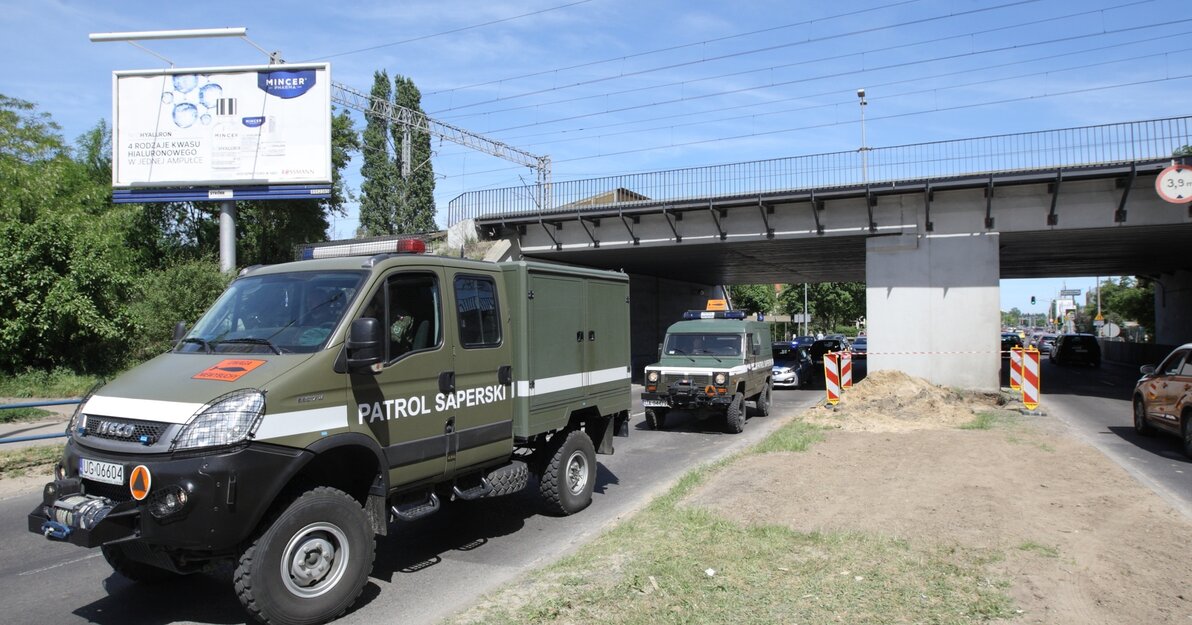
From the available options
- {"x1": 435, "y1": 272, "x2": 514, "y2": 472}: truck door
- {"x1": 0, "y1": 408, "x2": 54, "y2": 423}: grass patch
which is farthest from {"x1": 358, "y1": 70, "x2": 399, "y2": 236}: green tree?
{"x1": 435, "y1": 272, "x2": 514, "y2": 472}: truck door

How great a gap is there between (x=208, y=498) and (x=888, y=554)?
15.9 ft

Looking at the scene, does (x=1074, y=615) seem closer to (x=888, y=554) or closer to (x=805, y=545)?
(x=888, y=554)

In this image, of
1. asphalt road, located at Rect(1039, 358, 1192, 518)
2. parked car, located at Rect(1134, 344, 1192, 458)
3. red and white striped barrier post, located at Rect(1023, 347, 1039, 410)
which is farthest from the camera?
red and white striped barrier post, located at Rect(1023, 347, 1039, 410)

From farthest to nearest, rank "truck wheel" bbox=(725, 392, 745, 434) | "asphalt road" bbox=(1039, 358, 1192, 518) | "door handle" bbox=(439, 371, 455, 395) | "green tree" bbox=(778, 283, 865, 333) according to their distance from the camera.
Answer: "green tree" bbox=(778, 283, 865, 333)
"truck wheel" bbox=(725, 392, 745, 434)
"asphalt road" bbox=(1039, 358, 1192, 518)
"door handle" bbox=(439, 371, 455, 395)

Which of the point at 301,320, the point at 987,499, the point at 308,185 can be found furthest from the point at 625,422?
the point at 308,185

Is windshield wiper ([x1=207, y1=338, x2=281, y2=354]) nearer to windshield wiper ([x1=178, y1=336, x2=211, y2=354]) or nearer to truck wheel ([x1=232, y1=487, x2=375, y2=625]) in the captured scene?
windshield wiper ([x1=178, y1=336, x2=211, y2=354])

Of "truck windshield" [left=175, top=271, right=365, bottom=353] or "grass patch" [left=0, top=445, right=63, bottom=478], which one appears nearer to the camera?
"truck windshield" [left=175, top=271, right=365, bottom=353]

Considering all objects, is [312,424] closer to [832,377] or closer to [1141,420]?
[1141,420]

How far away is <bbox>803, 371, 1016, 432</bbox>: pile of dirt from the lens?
47.6 feet

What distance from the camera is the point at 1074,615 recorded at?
4555 millimetres

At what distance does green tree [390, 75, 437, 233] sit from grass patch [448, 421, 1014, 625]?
41.9 m

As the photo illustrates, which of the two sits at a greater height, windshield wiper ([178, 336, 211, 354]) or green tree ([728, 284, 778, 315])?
green tree ([728, 284, 778, 315])

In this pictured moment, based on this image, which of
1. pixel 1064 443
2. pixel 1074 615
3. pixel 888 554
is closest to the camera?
pixel 1074 615

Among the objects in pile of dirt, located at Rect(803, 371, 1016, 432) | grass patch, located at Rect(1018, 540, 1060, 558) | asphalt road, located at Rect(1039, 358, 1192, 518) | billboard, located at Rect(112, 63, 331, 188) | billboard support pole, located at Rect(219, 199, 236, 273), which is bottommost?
asphalt road, located at Rect(1039, 358, 1192, 518)
